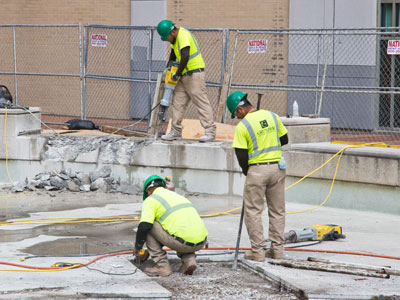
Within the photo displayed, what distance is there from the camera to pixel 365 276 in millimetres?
7785

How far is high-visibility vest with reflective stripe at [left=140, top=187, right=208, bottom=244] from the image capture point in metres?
7.86

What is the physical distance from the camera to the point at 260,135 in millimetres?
8242

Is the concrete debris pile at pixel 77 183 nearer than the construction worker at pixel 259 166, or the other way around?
the construction worker at pixel 259 166

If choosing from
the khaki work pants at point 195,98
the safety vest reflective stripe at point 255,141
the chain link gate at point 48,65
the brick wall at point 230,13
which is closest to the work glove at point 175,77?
the khaki work pants at point 195,98

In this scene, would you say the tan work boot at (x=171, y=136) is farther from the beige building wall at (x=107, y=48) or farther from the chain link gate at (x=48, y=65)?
the chain link gate at (x=48, y=65)

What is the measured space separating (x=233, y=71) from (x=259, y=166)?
9975 millimetres

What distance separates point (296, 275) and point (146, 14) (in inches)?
501

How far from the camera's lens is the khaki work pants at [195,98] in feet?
42.1

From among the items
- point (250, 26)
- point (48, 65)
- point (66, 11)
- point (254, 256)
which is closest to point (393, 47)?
point (250, 26)

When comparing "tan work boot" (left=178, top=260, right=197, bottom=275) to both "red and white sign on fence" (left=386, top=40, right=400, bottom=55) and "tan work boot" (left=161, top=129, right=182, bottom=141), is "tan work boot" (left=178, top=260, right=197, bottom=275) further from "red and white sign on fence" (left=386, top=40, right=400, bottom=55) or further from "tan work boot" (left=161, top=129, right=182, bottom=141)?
"red and white sign on fence" (left=386, top=40, right=400, bottom=55)

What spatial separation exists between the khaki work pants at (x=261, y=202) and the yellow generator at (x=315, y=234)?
91 cm

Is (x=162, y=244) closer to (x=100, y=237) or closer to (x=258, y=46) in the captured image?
(x=100, y=237)

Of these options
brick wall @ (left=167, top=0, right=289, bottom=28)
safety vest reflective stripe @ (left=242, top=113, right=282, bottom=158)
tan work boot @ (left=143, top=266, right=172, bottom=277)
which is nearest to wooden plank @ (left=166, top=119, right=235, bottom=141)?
brick wall @ (left=167, top=0, right=289, bottom=28)

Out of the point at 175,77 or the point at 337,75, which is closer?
the point at 175,77
